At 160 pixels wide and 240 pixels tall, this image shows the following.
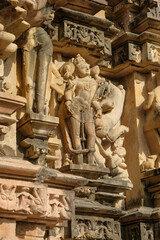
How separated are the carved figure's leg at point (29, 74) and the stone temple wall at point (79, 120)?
11mm

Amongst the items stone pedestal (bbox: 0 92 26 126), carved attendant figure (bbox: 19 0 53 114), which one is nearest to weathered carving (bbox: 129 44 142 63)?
carved attendant figure (bbox: 19 0 53 114)

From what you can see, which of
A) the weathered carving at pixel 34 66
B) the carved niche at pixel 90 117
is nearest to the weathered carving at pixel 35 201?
the weathered carving at pixel 34 66

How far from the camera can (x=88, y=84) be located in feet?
23.4

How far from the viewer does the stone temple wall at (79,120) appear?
505cm

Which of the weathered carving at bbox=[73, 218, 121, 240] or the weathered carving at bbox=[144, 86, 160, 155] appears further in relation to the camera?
the weathered carving at bbox=[144, 86, 160, 155]

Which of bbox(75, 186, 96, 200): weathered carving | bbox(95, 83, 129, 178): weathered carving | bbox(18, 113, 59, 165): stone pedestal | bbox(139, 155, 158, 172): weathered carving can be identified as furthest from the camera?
bbox(139, 155, 158, 172): weathered carving

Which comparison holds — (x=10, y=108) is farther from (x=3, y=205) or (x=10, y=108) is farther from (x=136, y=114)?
(x=136, y=114)

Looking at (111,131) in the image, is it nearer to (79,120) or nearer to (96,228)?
(79,120)

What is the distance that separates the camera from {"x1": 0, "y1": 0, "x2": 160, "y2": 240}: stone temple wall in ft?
16.6

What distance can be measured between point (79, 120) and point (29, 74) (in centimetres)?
122

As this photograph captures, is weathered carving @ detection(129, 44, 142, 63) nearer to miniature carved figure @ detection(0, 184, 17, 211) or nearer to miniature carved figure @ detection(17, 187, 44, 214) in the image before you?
miniature carved figure @ detection(17, 187, 44, 214)

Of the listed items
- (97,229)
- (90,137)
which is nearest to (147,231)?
(97,229)

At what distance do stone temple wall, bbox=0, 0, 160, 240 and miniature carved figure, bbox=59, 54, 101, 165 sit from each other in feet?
0.04

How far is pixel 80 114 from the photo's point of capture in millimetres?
6965
